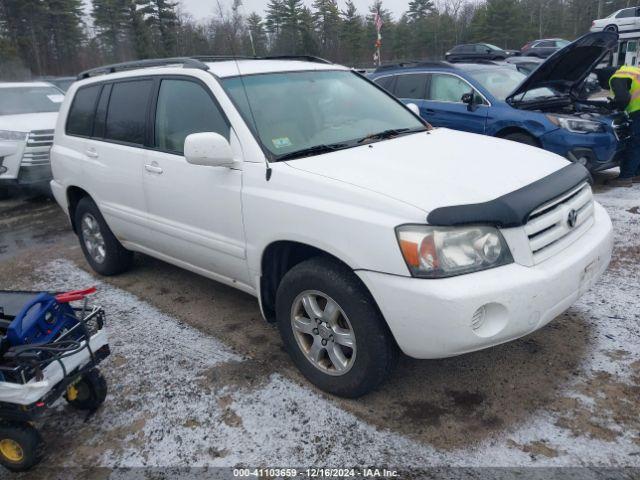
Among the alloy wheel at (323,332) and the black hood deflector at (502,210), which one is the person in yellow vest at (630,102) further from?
the alloy wheel at (323,332)

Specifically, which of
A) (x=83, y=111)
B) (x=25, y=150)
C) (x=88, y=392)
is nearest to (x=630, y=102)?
(x=83, y=111)

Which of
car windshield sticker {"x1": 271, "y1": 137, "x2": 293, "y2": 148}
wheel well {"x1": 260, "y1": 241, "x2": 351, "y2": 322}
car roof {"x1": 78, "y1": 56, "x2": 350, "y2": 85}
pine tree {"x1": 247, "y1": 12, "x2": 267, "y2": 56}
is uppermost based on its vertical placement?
pine tree {"x1": 247, "y1": 12, "x2": 267, "y2": 56}

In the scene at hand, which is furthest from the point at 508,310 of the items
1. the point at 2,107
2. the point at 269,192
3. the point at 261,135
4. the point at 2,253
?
the point at 2,107

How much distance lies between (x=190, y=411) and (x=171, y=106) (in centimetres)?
211

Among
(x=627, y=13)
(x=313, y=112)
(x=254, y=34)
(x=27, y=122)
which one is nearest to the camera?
(x=313, y=112)

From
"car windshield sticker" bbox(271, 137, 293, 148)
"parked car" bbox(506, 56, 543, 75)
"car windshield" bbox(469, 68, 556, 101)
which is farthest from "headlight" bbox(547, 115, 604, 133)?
"car windshield sticker" bbox(271, 137, 293, 148)

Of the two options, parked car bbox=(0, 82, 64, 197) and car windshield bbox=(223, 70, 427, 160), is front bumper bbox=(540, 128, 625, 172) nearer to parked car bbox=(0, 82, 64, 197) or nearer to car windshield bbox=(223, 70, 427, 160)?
car windshield bbox=(223, 70, 427, 160)

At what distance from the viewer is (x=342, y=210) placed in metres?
2.58

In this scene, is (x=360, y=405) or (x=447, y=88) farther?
(x=447, y=88)

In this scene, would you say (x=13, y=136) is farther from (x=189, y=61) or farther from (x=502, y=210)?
(x=502, y=210)

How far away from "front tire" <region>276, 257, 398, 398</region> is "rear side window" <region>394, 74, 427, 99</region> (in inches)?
221

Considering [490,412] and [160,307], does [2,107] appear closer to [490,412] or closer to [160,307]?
[160,307]

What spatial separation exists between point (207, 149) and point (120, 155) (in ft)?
4.85

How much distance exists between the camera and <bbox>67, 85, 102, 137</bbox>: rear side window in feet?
15.1
